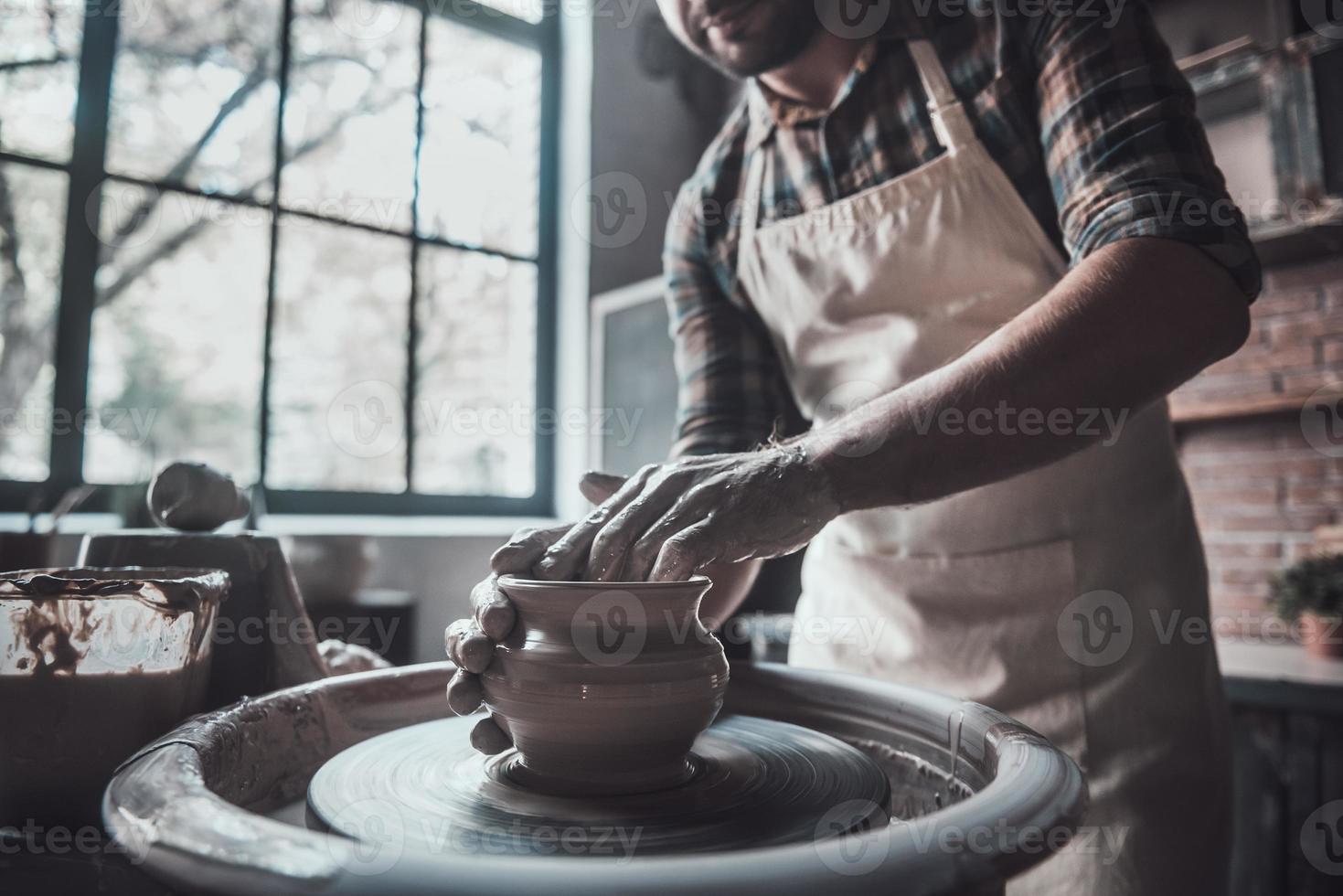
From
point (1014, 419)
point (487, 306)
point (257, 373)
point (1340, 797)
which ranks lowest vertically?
point (1340, 797)

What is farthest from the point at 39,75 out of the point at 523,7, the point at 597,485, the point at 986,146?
the point at 986,146

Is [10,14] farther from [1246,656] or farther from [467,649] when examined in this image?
[1246,656]

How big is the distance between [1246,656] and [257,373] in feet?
9.69

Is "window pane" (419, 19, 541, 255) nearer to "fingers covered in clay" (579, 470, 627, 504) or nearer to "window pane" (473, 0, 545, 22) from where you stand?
"window pane" (473, 0, 545, 22)

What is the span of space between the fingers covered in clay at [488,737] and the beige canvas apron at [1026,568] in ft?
2.05

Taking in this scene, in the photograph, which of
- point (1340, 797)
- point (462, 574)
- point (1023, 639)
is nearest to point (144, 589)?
point (1023, 639)

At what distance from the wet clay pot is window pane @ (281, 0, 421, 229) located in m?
2.80

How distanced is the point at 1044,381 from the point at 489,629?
523 millimetres

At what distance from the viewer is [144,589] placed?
1.82 ft

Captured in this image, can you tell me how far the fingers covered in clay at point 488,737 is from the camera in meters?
0.65

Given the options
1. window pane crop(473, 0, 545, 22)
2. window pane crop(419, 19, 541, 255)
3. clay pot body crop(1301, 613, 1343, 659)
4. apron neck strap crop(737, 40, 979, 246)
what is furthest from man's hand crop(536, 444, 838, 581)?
window pane crop(473, 0, 545, 22)

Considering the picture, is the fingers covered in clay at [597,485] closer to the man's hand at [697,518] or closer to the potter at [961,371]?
the potter at [961,371]

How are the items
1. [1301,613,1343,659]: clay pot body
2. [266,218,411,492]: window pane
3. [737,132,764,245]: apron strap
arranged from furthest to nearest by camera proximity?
[266,218,411,492]: window pane < [1301,613,1343,659]: clay pot body < [737,132,764,245]: apron strap

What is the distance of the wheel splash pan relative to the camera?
0.35m
